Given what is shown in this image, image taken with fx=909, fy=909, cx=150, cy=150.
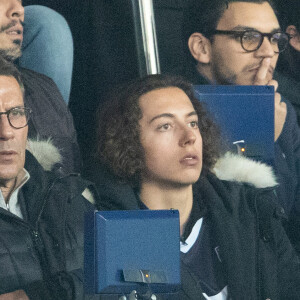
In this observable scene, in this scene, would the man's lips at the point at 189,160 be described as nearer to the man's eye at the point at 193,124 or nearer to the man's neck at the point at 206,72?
the man's eye at the point at 193,124

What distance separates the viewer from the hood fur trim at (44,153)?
2.99 metres

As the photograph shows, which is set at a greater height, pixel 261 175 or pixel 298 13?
pixel 298 13

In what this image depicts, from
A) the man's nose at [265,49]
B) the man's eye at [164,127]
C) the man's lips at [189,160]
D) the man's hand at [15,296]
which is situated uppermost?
the man's nose at [265,49]

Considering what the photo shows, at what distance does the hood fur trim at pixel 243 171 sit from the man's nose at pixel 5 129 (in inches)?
32.9

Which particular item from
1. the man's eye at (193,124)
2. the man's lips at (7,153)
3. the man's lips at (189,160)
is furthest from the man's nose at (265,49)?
the man's lips at (7,153)

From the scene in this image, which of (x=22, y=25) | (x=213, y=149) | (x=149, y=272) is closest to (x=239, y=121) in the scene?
(x=213, y=149)

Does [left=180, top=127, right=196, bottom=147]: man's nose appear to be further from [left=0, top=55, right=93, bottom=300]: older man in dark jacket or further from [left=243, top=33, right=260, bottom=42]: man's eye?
[left=243, top=33, right=260, bottom=42]: man's eye

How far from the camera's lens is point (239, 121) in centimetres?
334

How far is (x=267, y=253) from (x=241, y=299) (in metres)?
0.23

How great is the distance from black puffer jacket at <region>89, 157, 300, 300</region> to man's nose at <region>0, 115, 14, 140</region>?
0.38 m

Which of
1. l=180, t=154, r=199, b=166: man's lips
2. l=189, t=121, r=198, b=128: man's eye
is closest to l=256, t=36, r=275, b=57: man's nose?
l=189, t=121, r=198, b=128: man's eye

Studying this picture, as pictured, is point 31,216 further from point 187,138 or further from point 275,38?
point 275,38

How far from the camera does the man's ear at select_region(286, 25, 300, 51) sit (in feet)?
14.0

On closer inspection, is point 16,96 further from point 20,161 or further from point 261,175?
point 261,175
